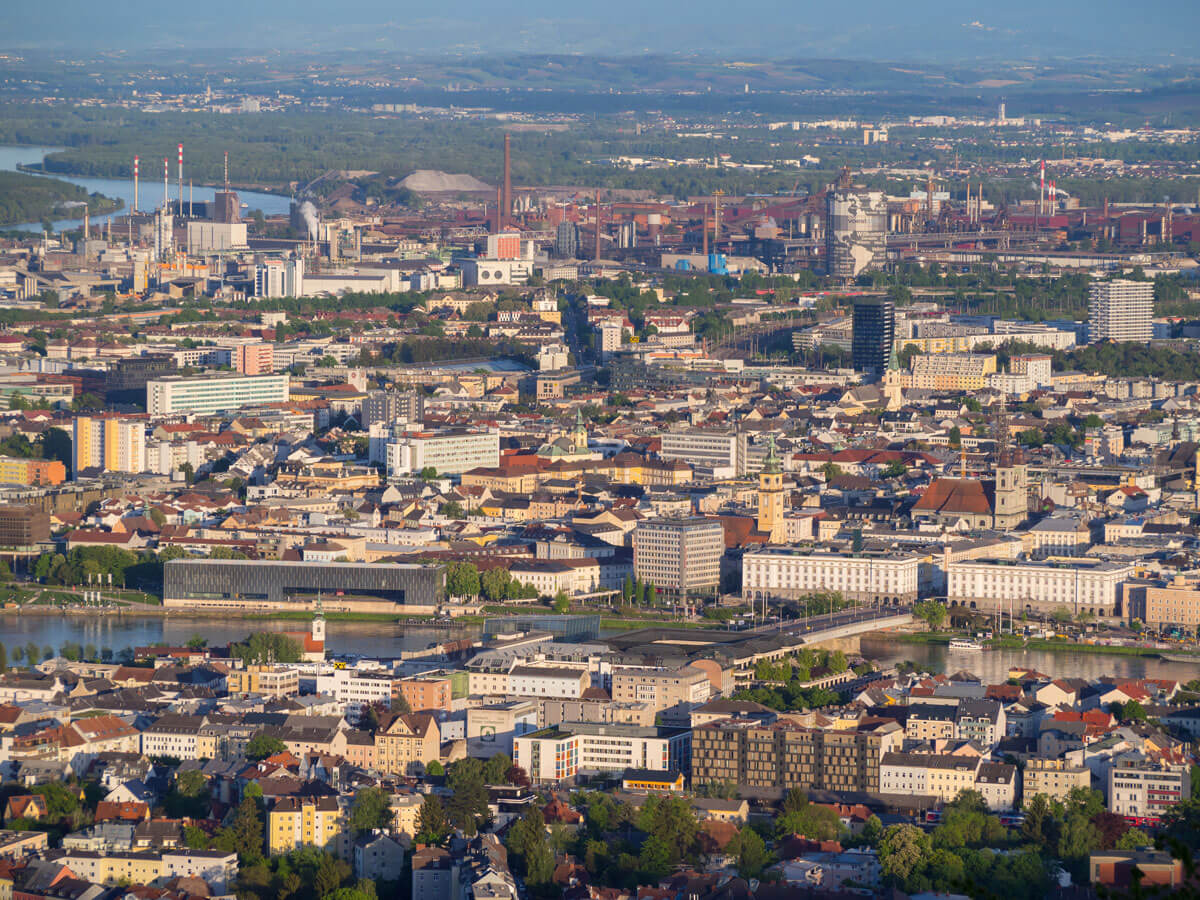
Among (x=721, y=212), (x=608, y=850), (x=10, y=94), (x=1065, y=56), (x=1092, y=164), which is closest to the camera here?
(x=608, y=850)

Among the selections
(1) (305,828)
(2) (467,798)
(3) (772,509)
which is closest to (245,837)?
(1) (305,828)

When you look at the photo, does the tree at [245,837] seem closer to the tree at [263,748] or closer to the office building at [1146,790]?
the tree at [263,748]

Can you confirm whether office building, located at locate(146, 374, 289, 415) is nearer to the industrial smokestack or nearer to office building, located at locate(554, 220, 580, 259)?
the industrial smokestack

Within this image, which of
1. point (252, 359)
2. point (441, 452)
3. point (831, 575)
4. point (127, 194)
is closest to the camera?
point (831, 575)

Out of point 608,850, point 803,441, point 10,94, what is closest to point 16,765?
point 608,850

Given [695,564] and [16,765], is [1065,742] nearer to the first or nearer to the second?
[16,765]

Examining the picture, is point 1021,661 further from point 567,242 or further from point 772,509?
point 567,242

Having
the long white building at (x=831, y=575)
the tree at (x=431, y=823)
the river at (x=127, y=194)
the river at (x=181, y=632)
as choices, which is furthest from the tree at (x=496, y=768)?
the river at (x=127, y=194)
